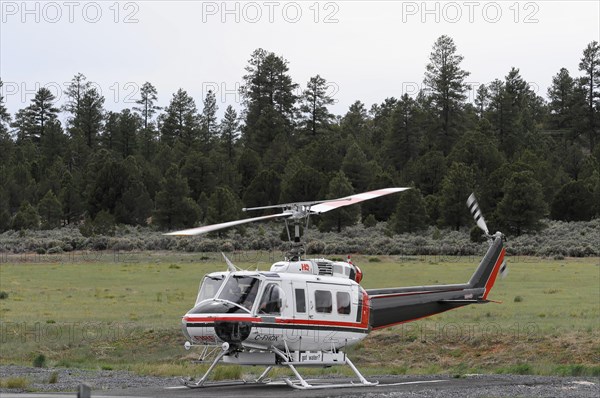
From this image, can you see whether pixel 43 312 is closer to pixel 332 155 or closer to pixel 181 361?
pixel 181 361

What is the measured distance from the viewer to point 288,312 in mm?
18938

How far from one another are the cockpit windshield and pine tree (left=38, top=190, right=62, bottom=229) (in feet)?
207

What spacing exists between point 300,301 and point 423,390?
3005 millimetres

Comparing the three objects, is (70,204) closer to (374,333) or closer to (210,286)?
(374,333)

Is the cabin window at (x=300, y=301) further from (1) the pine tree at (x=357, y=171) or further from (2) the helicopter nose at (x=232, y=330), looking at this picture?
(1) the pine tree at (x=357, y=171)

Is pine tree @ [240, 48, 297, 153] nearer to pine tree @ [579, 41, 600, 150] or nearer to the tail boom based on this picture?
pine tree @ [579, 41, 600, 150]

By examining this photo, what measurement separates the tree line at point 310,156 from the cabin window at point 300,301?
49.0 metres

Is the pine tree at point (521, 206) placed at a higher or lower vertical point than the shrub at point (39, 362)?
higher

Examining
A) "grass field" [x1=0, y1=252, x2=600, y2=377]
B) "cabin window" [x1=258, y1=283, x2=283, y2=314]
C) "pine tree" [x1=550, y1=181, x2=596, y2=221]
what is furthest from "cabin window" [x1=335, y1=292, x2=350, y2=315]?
"pine tree" [x1=550, y1=181, x2=596, y2=221]

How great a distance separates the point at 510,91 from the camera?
399 feet

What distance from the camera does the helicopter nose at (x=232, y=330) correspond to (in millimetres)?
18125

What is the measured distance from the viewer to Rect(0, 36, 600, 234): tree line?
72.9m

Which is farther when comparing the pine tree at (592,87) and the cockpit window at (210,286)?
the pine tree at (592,87)

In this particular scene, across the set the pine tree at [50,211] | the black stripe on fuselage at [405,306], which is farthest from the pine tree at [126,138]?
the black stripe on fuselage at [405,306]
